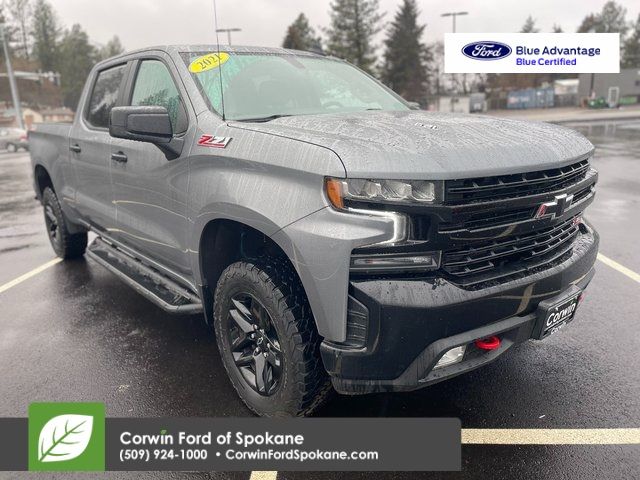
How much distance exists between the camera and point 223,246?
Answer: 3.00 m

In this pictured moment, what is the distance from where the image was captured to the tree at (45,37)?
7344cm

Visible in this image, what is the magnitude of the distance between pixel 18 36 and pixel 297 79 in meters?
81.9

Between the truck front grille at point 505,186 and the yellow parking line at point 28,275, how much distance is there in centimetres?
461

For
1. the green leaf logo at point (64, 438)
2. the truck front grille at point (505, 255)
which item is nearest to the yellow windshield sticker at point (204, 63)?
the truck front grille at point (505, 255)

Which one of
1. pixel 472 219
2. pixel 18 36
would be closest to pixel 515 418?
pixel 472 219

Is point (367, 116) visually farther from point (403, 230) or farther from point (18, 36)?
point (18, 36)

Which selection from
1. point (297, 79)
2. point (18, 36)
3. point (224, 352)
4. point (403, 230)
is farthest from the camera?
point (18, 36)

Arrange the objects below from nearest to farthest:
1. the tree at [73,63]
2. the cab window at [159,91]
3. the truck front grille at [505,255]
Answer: the truck front grille at [505,255], the cab window at [159,91], the tree at [73,63]

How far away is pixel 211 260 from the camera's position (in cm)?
303

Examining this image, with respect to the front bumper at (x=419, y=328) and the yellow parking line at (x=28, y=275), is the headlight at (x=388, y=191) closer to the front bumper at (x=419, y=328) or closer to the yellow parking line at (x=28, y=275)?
the front bumper at (x=419, y=328)

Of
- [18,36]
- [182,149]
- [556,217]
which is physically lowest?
[556,217]

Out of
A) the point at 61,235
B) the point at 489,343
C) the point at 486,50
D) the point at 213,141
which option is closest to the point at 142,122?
the point at 213,141

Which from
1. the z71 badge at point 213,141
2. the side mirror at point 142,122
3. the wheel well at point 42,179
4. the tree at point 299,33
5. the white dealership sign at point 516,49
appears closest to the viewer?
the z71 badge at point 213,141

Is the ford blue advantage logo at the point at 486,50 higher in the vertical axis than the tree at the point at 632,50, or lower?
lower
